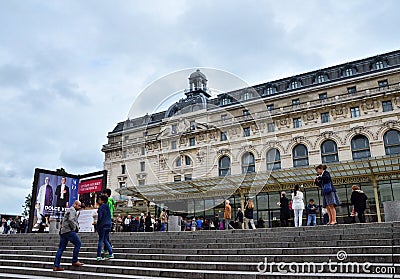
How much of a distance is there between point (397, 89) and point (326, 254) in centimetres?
2916

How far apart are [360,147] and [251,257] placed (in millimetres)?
28662

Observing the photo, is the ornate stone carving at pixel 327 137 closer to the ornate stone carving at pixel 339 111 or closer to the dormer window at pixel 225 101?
the ornate stone carving at pixel 339 111

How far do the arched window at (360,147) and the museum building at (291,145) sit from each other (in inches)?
Answer: 3.4

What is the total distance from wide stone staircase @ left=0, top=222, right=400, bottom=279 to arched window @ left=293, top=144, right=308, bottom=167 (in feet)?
82.8

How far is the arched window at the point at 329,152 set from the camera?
33188 mm

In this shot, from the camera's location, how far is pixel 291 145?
3547cm

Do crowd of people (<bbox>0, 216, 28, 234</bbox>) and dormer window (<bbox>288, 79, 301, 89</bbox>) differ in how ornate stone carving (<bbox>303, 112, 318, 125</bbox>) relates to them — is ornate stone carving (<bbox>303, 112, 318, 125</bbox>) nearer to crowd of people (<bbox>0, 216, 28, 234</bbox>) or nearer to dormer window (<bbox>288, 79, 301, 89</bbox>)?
dormer window (<bbox>288, 79, 301, 89</bbox>)

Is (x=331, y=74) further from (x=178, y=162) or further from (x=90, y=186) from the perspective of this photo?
(x=90, y=186)

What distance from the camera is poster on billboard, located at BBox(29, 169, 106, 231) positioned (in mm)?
22109

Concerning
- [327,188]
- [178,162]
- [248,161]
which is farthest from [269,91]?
[327,188]

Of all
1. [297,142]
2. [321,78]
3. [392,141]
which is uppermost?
[321,78]

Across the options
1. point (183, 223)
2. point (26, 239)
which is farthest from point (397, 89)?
point (26, 239)

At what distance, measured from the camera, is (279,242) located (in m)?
8.66

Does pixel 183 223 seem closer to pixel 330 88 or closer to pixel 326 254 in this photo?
pixel 326 254
